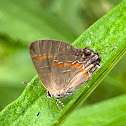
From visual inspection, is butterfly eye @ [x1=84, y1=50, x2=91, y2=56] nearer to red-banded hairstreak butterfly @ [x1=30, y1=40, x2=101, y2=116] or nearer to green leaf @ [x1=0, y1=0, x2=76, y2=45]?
red-banded hairstreak butterfly @ [x1=30, y1=40, x2=101, y2=116]

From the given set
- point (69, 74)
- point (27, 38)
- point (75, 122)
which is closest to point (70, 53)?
point (69, 74)

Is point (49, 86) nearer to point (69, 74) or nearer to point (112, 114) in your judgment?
point (69, 74)

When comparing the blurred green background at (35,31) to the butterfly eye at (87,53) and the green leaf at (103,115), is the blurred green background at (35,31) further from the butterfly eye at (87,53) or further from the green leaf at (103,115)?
the butterfly eye at (87,53)

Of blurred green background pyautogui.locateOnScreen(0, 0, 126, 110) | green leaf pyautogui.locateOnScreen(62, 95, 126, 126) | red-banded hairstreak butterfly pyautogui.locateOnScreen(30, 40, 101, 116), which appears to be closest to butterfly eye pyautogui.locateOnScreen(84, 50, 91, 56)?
red-banded hairstreak butterfly pyautogui.locateOnScreen(30, 40, 101, 116)

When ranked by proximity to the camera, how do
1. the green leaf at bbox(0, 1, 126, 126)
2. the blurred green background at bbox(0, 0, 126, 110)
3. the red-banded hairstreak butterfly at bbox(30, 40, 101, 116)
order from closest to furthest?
the green leaf at bbox(0, 1, 126, 126) → the red-banded hairstreak butterfly at bbox(30, 40, 101, 116) → the blurred green background at bbox(0, 0, 126, 110)

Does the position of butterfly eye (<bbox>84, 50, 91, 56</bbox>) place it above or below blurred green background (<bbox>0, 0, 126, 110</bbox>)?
below

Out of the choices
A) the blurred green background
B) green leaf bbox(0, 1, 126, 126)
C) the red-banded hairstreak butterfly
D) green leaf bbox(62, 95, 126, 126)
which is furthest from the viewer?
the blurred green background

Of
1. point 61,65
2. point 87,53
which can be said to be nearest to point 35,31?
point 61,65

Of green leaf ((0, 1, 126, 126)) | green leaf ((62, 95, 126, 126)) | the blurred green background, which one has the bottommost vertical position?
green leaf ((62, 95, 126, 126))
